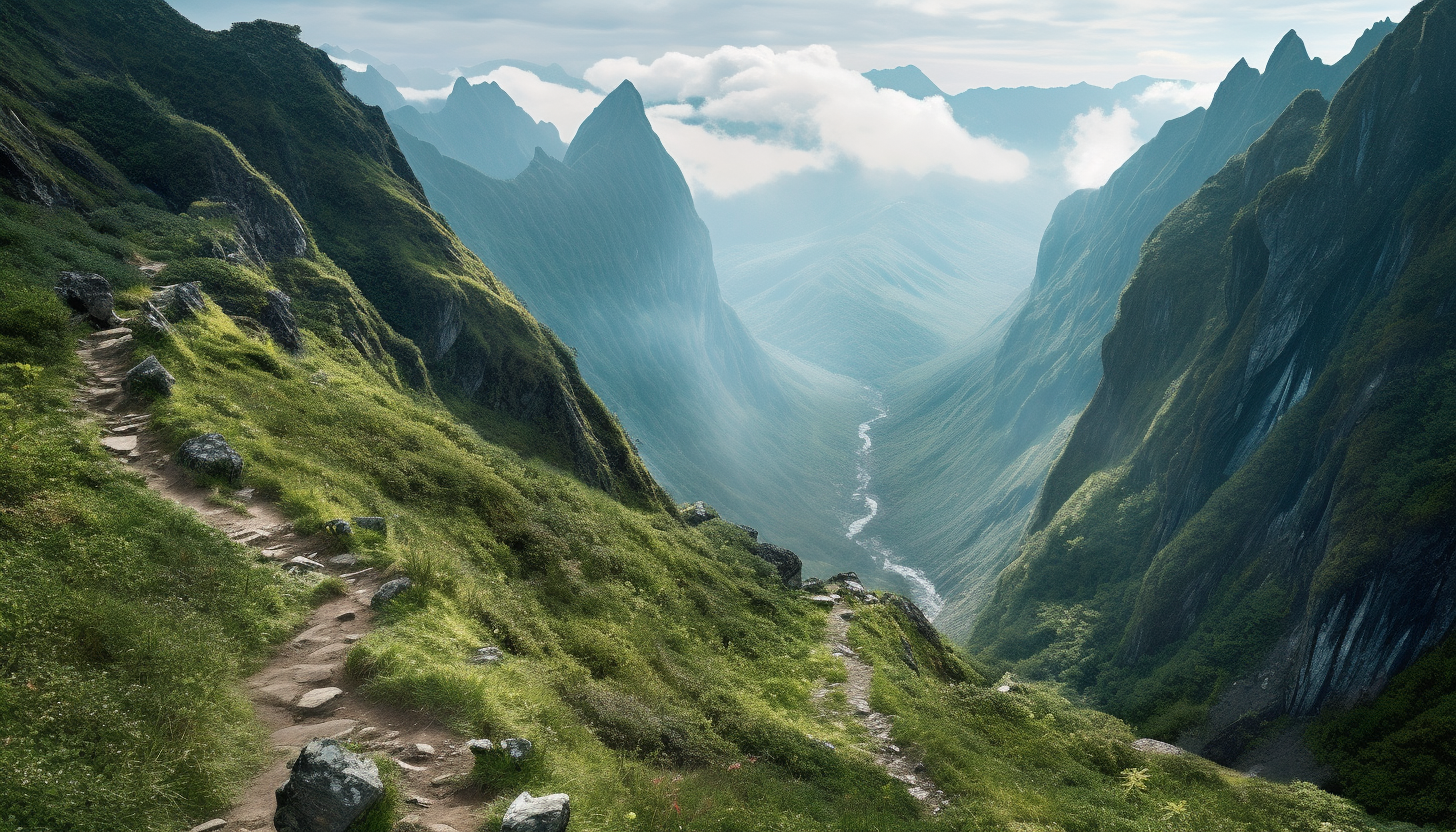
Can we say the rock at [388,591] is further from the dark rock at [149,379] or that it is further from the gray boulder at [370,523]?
the dark rock at [149,379]

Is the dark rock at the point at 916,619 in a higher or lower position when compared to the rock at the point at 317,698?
higher

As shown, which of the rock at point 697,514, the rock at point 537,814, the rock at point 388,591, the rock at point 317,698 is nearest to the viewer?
the rock at point 537,814

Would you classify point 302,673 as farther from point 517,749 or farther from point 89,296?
point 89,296

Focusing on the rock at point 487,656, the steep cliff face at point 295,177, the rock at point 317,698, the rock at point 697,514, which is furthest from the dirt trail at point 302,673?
the rock at point 697,514

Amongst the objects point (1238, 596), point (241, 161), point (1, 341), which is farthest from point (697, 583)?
point (1238, 596)

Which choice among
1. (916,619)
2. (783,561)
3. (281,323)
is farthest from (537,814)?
(916,619)

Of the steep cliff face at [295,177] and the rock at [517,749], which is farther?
the steep cliff face at [295,177]
